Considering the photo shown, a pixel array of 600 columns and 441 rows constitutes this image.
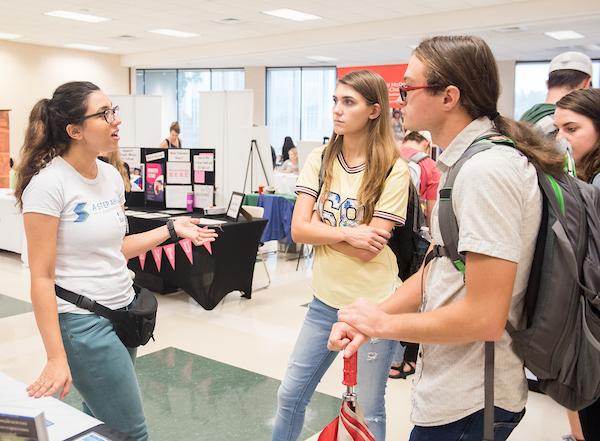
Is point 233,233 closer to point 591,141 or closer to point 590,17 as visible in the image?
point 591,141

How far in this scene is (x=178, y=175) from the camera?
5695 millimetres

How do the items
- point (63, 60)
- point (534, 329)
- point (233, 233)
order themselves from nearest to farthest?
point (534, 329) < point (233, 233) < point (63, 60)

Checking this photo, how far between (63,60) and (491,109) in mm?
16069

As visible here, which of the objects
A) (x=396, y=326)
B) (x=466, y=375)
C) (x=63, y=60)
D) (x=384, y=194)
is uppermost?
(x=63, y=60)

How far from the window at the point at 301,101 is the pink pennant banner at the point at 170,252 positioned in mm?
12314

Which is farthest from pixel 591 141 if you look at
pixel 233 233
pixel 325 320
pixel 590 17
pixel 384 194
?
pixel 590 17

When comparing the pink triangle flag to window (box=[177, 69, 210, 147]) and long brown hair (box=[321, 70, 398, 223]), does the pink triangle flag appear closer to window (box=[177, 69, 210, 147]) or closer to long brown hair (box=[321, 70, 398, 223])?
long brown hair (box=[321, 70, 398, 223])

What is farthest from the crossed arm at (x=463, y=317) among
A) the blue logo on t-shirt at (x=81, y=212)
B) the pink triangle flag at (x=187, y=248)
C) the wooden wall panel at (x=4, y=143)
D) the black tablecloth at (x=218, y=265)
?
the wooden wall panel at (x=4, y=143)

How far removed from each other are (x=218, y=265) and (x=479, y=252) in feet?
13.5

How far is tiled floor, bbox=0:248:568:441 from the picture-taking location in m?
3.09

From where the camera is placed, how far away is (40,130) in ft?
6.12

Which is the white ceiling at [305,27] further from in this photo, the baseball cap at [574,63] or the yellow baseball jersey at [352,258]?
the yellow baseball jersey at [352,258]

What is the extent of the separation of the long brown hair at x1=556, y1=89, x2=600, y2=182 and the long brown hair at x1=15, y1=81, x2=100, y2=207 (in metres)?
1.73

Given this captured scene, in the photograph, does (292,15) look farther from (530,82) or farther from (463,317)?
(463,317)
